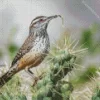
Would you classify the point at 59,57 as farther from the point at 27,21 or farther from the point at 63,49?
the point at 27,21

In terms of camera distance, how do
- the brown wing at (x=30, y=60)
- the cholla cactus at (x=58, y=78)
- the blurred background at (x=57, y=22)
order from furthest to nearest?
the blurred background at (x=57, y=22) → the brown wing at (x=30, y=60) → the cholla cactus at (x=58, y=78)

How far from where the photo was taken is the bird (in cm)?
225

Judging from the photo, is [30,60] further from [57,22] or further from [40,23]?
[57,22]

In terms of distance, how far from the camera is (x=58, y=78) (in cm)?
144

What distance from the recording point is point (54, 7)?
2785 mm

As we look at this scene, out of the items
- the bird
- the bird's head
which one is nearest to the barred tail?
the bird

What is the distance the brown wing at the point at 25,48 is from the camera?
2.32 metres

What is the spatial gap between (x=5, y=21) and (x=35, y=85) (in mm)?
1283

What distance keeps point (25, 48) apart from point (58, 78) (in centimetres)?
93

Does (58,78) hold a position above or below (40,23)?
below

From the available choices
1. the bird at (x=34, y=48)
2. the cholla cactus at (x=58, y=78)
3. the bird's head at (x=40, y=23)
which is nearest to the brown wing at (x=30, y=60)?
the bird at (x=34, y=48)

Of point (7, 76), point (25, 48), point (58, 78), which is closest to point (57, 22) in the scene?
point (25, 48)

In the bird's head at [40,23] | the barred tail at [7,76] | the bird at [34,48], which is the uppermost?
the bird's head at [40,23]

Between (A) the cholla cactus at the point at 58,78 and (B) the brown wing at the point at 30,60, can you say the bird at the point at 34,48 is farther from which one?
(A) the cholla cactus at the point at 58,78
